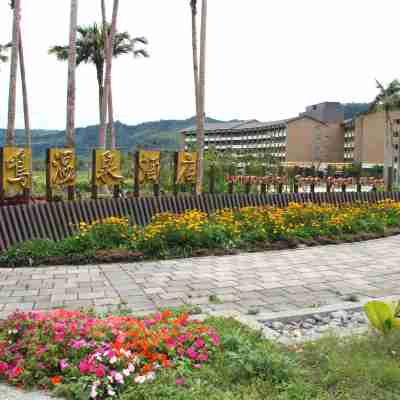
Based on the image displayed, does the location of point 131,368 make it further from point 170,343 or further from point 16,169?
point 16,169

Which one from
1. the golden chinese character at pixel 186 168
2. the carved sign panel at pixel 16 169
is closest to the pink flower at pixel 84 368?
the carved sign panel at pixel 16 169

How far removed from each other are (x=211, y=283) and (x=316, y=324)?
6.30 ft

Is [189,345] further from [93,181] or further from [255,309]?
[93,181]

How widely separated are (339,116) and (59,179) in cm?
9068

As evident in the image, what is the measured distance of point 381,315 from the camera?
4043 millimetres

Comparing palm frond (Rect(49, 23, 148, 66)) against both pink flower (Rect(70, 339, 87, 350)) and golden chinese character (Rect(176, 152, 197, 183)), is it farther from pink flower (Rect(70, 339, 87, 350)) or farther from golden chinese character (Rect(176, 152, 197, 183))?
pink flower (Rect(70, 339, 87, 350))

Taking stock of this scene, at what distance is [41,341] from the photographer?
11.8 ft

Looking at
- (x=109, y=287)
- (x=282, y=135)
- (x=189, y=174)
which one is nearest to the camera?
(x=109, y=287)

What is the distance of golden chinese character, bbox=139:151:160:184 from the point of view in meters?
11.5

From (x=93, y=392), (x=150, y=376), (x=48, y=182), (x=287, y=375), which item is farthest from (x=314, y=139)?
(x=93, y=392)

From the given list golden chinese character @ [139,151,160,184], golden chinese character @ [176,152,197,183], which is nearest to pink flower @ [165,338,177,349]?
golden chinese character @ [139,151,160,184]

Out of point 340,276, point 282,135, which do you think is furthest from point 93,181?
point 282,135

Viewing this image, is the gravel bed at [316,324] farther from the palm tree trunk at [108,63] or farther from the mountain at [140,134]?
the mountain at [140,134]

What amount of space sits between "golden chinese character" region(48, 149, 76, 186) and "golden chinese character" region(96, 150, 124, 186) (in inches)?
21.8
